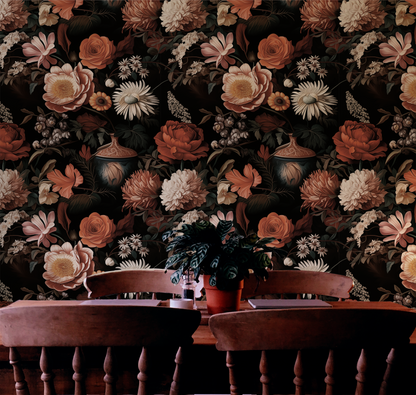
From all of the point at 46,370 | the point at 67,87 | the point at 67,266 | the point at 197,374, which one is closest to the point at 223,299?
the point at 197,374

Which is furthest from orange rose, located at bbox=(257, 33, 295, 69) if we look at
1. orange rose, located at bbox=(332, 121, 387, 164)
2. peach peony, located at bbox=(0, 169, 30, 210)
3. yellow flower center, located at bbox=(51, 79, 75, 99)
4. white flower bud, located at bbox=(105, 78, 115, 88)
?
peach peony, located at bbox=(0, 169, 30, 210)

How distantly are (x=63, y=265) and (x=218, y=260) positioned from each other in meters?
1.52

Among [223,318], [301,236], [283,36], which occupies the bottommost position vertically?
[223,318]

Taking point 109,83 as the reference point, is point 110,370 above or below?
below

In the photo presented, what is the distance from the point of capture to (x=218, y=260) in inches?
47.6

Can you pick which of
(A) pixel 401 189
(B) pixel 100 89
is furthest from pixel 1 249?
(A) pixel 401 189

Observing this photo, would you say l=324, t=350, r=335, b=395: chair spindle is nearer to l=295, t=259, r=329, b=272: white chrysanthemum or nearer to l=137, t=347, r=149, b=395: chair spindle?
l=137, t=347, r=149, b=395: chair spindle

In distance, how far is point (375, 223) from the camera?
7.85 feet

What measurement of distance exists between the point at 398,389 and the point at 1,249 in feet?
7.43

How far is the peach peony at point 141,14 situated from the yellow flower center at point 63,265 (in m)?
1.50

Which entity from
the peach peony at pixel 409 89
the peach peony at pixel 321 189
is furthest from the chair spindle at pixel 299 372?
the peach peony at pixel 409 89

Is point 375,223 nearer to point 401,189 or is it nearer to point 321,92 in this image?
point 401,189

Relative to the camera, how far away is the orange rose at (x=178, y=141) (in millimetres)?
2381

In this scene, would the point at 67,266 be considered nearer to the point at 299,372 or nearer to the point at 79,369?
the point at 79,369
